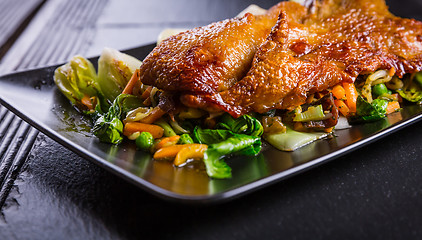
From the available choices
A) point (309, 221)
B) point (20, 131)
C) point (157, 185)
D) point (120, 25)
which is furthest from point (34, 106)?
point (120, 25)

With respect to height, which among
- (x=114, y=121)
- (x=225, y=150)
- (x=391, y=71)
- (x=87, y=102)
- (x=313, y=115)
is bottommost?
(x=87, y=102)

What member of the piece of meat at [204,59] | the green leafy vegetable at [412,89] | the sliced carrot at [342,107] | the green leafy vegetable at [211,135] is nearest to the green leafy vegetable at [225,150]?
the green leafy vegetable at [211,135]

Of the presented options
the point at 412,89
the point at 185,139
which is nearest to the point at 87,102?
the point at 185,139

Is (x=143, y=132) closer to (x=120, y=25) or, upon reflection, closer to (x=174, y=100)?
(x=174, y=100)

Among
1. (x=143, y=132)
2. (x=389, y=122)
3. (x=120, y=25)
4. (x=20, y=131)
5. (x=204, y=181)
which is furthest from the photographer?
(x=120, y=25)

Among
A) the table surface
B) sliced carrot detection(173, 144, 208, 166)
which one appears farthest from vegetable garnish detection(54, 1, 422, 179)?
the table surface

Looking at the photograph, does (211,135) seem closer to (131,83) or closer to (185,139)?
(185,139)
